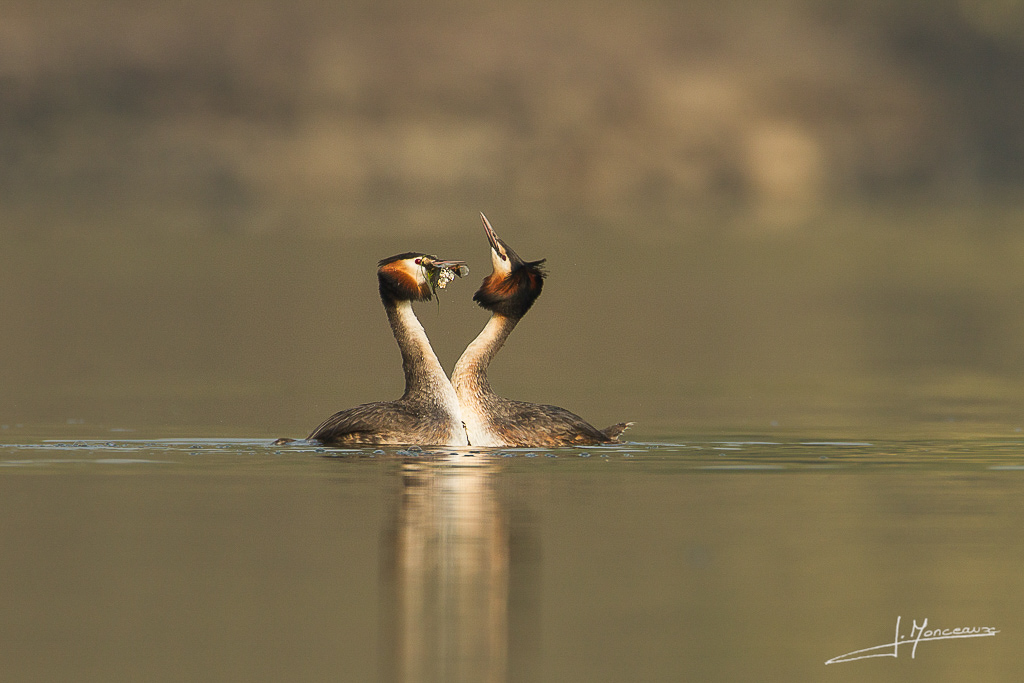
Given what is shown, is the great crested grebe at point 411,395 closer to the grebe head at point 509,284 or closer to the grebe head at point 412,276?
the grebe head at point 412,276

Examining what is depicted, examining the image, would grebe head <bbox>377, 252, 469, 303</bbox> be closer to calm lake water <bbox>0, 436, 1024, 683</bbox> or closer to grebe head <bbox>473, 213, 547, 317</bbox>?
grebe head <bbox>473, 213, 547, 317</bbox>

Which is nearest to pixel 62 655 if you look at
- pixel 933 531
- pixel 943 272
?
pixel 933 531

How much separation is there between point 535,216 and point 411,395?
6109 centimetres

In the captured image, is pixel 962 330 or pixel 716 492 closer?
pixel 716 492

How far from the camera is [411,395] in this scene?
18562 millimetres

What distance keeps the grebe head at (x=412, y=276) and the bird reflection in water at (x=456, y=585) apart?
313 centimetres

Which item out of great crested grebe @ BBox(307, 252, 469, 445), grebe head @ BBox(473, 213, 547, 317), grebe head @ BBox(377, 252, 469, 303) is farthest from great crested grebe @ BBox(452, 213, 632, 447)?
grebe head @ BBox(377, 252, 469, 303)

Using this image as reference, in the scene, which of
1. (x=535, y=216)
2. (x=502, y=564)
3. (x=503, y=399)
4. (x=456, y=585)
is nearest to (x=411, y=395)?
(x=503, y=399)

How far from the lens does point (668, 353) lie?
30.3 m

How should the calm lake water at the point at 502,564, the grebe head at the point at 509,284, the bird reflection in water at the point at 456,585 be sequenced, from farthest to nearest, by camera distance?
the grebe head at the point at 509,284 < the calm lake water at the point at 502,564 < the bird reflection in water at the point at 456,585

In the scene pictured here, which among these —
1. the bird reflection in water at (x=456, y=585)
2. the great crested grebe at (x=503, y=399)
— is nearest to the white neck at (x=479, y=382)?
the great crested grebe at (x=503, y=399)

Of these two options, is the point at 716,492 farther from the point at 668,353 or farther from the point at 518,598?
the point at 668,353

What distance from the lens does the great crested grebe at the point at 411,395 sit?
1795 centimetres

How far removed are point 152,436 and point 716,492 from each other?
5661 millimetres
